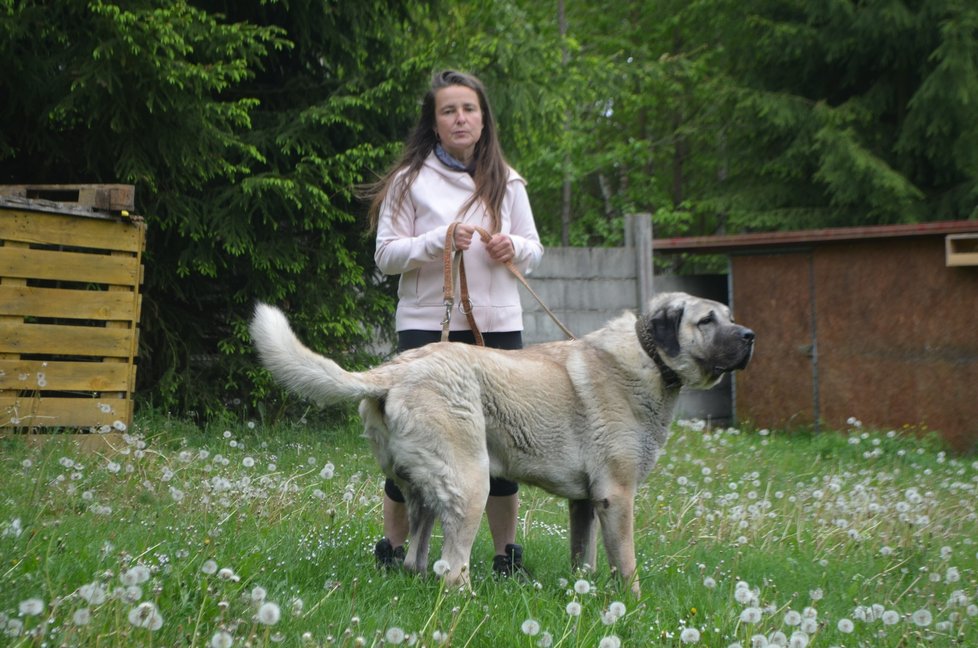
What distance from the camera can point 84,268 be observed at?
23.8 ft

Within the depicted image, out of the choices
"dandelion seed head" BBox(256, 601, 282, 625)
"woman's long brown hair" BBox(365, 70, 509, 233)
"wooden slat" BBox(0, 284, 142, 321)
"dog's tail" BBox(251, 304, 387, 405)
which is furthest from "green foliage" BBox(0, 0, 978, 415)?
"dandelion seed head" BBox(256, 601, 282, 625)

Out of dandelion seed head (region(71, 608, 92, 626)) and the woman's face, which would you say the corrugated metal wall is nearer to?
the woman's face

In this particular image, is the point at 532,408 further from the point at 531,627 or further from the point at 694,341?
the point at 531,627

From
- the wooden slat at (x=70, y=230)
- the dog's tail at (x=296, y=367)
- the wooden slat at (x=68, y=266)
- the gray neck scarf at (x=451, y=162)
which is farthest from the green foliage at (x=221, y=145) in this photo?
the dog's tail at (x=296, y=367)

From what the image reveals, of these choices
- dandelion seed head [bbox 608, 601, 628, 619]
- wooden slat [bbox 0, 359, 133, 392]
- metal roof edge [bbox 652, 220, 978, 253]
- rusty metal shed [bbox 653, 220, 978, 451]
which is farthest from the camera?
rusty metal shed [bbox 653, 220, 978, 451]

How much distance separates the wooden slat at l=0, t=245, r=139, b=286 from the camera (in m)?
6.95

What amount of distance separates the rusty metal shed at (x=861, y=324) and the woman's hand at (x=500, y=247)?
7.82 meters

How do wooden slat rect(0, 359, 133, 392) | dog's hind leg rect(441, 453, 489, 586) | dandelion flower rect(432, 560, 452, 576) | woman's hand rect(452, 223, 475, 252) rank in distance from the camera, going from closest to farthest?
dandelion flower rect(432, 560, 452, 576) → dog's hind leg rect(441, 453, 489, 586) → woman's hand rect(452, 223, 475, 252) → wooden slat rect(0, 359, 133, 392)

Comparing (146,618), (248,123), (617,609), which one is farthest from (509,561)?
(248,123)

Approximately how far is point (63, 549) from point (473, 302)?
2.11 m

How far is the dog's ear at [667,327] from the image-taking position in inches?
185

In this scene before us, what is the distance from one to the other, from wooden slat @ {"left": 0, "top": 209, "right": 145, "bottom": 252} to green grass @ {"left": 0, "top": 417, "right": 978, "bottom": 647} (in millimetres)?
1407

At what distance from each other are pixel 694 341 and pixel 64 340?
466cm

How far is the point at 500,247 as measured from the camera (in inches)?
185
